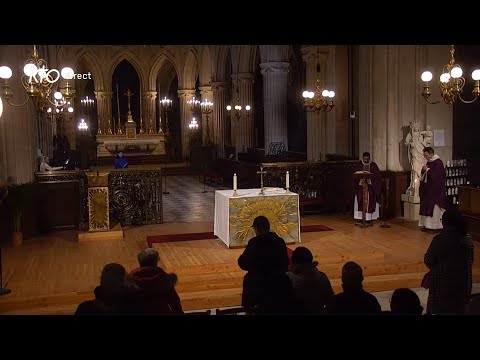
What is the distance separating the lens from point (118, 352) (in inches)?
Answer: 204

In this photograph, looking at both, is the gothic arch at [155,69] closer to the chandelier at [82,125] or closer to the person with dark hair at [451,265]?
the chandelier at [82,125]

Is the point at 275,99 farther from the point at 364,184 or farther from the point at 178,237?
the point at 178,237

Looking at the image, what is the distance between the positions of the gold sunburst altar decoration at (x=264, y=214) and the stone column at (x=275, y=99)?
9826mm

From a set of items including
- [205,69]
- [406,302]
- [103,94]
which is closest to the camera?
[406,302]

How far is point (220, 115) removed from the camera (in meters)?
24.9

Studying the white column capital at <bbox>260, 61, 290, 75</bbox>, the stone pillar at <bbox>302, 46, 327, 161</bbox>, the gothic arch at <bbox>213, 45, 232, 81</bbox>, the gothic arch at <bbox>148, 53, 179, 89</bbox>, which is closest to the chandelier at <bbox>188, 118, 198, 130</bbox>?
the gothic arch at <bbox>213, 45, 232, 81</bbox>

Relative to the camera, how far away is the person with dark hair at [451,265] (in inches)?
219

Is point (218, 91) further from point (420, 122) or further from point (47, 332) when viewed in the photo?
point (47, 332)

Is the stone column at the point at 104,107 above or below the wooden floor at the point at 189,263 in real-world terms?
above

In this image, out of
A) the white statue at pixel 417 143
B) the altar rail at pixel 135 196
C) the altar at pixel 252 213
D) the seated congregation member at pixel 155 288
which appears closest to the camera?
the seated congregation member at pixel 155 288

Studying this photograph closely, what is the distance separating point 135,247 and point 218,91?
1532 centimetres

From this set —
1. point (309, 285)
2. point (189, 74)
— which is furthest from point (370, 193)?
point (189, 74)

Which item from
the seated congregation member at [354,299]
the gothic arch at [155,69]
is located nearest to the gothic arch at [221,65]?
the gothic arch at [155,69]

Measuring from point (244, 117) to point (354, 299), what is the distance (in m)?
18.0
